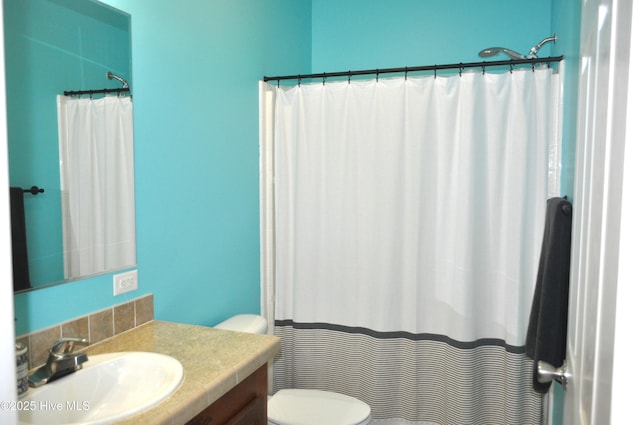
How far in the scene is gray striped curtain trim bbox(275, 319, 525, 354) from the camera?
7.47 ft

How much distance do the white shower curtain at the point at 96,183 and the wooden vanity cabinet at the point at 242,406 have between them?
61 cm

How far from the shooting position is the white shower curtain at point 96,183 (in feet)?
4.67

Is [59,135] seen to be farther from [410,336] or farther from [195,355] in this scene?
[410,336]

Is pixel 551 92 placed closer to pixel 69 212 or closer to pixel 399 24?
pixel 399 24

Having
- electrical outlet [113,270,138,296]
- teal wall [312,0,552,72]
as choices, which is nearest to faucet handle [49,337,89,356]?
electrical outlet [113,270,138,296]

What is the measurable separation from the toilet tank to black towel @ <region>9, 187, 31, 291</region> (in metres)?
0.91

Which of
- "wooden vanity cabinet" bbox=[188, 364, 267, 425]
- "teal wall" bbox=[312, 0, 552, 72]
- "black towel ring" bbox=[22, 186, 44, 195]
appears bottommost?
"wooden vanity cabinet" bbox=[188, 364, 267, 425]

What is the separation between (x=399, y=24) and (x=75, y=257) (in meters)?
2.47

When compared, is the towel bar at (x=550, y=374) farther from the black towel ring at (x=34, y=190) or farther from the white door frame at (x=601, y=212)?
the black towel ring at (x=34, y=190)

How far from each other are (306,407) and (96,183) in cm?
138

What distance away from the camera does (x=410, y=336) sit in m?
2.42

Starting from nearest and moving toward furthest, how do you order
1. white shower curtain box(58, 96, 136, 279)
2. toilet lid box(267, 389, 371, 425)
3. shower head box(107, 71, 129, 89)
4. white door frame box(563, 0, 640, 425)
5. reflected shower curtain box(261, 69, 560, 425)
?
white door frame box(563, 0, 640, 425) → white shower curtain box(58, 96, 136, 279) → shower head box(107, 71, 129, 89) → toilet lid box(267, 389, 371, 425) → reflected shower curtain box(261, 69, 560, 425)

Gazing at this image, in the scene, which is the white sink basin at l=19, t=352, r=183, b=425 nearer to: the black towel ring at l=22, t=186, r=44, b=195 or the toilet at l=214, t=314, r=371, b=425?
the black towel ring at l=22, t=186, r=44, b=195

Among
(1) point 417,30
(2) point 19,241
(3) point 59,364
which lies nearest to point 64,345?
(3) point 59,364
